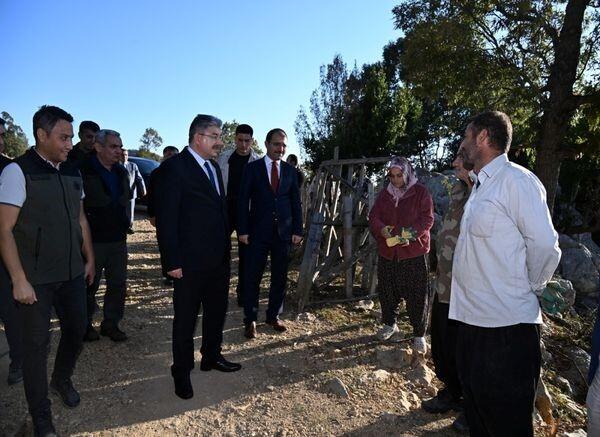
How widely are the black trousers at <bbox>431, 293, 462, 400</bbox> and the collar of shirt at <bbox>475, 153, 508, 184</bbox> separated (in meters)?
1.30

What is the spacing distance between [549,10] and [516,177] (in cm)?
826

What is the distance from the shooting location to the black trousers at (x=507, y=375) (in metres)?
2.15

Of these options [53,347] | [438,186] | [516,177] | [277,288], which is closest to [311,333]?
[277,288]

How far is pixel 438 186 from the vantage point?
12.5 metres

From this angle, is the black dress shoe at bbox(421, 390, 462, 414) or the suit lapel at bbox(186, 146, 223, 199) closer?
the suit lapel at bbox(186, 146, 223, 199)

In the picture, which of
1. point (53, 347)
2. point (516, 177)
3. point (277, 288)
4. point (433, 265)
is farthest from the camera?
point (433, 265)

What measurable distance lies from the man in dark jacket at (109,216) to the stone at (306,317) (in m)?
2.03

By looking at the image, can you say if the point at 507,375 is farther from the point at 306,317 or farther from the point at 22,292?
the point at 306,317

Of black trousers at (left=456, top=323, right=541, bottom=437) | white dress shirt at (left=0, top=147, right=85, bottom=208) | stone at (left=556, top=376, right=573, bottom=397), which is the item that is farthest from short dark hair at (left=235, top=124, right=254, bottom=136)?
stone at (left=556, top=376, right=573, bottom=397)

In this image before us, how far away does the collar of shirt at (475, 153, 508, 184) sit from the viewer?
2156mm

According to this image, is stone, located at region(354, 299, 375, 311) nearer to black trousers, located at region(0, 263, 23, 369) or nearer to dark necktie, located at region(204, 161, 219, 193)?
dark necktie, located at region(204, 161, 219, 193)

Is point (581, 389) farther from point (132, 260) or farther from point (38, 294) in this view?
point (132, 260)

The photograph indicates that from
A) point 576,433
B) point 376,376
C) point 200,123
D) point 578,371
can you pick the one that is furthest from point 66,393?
point 578,371

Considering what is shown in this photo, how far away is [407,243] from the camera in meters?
4.20
